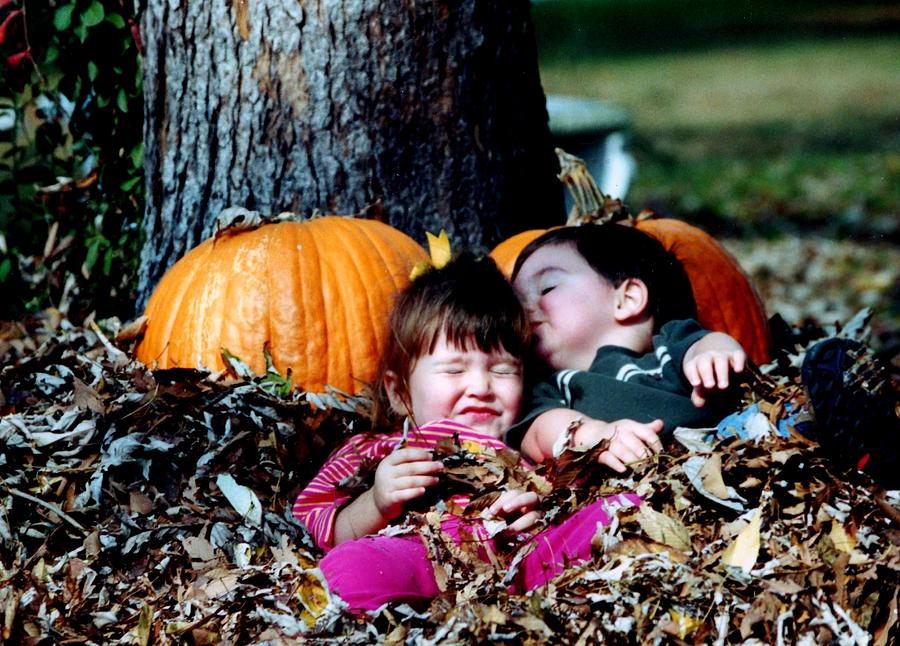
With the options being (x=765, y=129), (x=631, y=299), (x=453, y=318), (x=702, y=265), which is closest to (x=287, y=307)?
(x=453, y=318)

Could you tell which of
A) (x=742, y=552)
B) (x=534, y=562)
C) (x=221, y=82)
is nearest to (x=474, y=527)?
(x=534, y=562)

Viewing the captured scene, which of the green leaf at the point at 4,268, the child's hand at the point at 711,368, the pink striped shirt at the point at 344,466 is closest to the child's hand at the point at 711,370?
the child's hand at the point at 711,368

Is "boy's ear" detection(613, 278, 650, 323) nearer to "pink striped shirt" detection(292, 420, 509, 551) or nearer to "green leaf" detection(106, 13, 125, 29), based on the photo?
"pink striped shirt" detection(292, 420, 509, 551)

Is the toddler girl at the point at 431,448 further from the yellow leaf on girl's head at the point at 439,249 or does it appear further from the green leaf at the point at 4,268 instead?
the green leaf at the point at 4,268

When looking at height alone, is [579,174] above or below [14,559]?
above

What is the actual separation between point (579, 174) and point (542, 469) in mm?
1602

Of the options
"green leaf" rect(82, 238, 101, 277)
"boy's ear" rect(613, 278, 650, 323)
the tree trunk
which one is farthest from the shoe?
"green leaf" rect(82, 238, 101, 277)

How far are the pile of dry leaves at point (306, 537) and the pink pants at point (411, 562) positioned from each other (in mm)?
49

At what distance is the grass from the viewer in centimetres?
Answer: 1012

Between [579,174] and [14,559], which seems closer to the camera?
[14,559]

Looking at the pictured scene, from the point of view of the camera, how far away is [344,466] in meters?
3.22

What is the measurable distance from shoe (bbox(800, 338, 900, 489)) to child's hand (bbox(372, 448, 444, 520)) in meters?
1.01

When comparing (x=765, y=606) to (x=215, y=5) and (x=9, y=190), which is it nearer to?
(x=215, y=5)

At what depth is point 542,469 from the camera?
3.01 m
